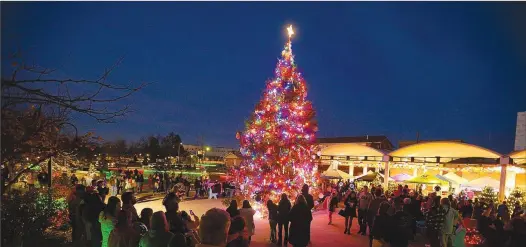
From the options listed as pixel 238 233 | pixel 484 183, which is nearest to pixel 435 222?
pixel 238 233

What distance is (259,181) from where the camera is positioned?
1473 cm

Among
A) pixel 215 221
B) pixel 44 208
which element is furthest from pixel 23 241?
pixel 215 221

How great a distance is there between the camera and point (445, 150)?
74.5 ft

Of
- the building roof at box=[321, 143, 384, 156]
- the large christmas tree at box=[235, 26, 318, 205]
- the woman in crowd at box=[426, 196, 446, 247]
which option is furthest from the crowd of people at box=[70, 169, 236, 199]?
the woman in crowd at box=[426, 196, 446, 247]

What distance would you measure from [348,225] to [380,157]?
13739 millimetres

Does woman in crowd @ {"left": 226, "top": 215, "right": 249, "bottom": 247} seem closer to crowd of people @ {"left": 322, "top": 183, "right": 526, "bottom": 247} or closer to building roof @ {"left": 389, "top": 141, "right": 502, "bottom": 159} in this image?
crowd of people @ {"left": 322, "top": 183, "right": 526, "bottom": 247}

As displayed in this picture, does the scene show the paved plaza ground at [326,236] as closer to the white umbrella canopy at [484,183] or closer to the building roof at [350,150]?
the white umbrella canopy at [484,183]

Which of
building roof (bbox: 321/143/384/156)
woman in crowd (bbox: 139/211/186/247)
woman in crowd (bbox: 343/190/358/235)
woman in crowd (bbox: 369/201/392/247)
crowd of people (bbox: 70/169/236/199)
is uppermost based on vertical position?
building roof (bbox: 321/143/384/156)

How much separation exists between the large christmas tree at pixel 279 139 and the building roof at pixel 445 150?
9.85m

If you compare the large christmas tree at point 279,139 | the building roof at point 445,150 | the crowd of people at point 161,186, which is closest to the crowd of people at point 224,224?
the large christmas tree at point 279,139

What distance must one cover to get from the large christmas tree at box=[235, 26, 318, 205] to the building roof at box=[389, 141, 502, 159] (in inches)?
388

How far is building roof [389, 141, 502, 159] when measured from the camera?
19423 millimetres

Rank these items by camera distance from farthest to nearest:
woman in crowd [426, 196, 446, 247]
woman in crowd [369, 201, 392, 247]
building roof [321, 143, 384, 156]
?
building roof [321, 143, 384, 156]
woman in crowd [426, 196, 446, 247]
woman in crowd [369, 201, 392, 247]

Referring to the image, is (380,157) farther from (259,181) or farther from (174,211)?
(174,211)
